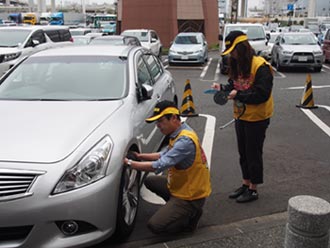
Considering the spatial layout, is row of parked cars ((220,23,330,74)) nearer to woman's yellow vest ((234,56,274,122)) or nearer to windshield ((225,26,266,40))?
windshield ((225,26,266,40))

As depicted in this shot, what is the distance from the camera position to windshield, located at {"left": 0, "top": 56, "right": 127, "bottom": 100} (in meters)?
4.37

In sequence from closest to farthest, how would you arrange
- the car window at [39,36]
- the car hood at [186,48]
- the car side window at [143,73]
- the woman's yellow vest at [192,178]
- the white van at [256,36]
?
the woman's yellow vest at [192,178], the car side window at [143,73], the car window at [39,36], the white van at [256,36], the car hood at [186,48]

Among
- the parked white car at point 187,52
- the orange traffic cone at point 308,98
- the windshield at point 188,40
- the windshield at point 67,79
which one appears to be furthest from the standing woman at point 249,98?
the windshield at point 188,40

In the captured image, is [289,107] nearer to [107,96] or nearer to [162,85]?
[162,85]

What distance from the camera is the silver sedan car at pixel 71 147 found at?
290cm

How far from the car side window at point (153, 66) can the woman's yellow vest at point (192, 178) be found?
220 centimetres

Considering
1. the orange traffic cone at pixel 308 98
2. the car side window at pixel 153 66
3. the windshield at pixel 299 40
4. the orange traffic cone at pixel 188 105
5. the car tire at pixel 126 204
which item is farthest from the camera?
the windshield at pixel 299 40

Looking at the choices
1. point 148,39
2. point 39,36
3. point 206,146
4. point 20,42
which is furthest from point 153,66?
point 148,39

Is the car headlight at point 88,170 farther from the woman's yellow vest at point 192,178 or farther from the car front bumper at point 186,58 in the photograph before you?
the car front bumper at point 186,58

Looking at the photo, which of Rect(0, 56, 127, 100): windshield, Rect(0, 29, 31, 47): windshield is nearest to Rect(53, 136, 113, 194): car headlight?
Rect(0, 56, 127, 100): windshield

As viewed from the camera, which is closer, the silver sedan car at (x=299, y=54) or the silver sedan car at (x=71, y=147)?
the silver sedan car at (x=71, y=147)

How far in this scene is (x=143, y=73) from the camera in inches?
201

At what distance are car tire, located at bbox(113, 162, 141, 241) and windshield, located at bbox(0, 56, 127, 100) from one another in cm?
99

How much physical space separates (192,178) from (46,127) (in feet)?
4.14
